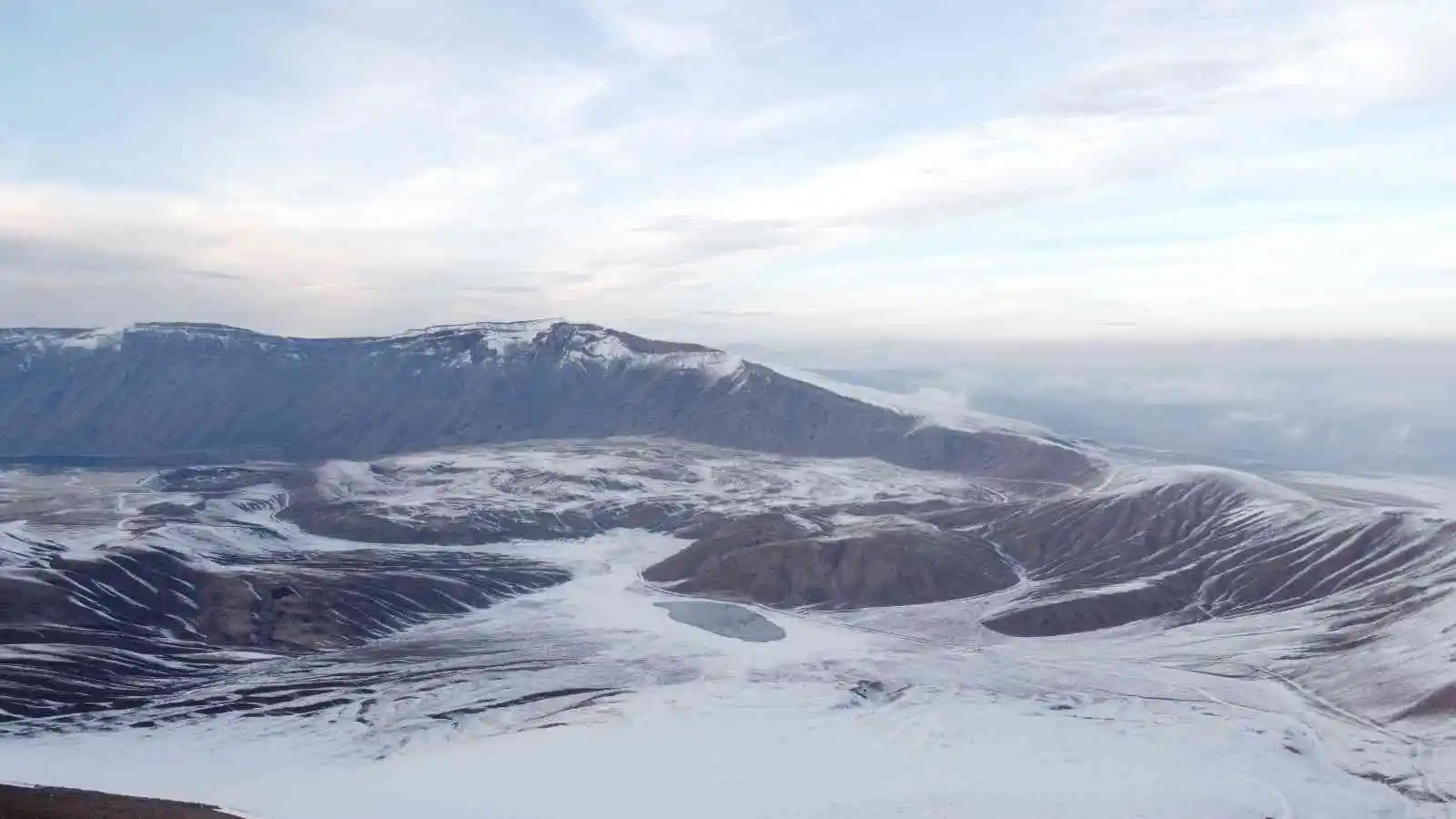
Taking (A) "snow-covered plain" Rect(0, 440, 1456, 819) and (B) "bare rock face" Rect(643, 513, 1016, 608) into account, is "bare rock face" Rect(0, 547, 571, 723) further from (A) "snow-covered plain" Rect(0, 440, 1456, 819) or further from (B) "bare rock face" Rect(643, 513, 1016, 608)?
(B) "bare rock face" Rect(643, 513, 1016, 608)

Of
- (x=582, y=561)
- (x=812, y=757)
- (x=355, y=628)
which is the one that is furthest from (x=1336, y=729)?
(x=582, y=561)

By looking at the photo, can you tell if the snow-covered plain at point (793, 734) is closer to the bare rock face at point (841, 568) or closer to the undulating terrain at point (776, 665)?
the undulating terrain at point (776, 665)

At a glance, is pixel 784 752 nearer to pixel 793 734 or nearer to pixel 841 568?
pixel 793 734

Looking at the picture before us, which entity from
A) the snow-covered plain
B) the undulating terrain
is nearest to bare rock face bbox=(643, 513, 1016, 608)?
the undulating terrain

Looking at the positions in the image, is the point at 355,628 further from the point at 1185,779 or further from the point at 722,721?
the point at 1185,779

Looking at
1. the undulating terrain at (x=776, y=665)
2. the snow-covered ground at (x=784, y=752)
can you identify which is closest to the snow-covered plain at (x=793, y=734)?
the snow-covered ground at (x=784, y=752)

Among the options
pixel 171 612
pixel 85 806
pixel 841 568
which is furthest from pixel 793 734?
pixel 171 612

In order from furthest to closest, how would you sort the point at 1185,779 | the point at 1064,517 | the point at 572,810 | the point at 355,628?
1. the point at 1064,517
2. the point at 355,628
3. the point at 1185,779
4. the point at 572,810
